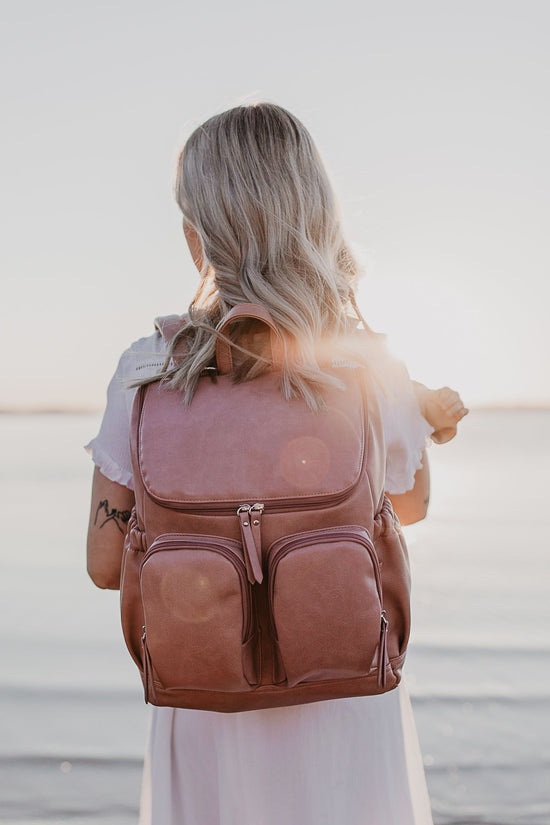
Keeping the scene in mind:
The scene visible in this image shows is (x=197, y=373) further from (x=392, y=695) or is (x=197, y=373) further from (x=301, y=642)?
(x=392, y=695)

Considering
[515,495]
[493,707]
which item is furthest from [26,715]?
[515,495]

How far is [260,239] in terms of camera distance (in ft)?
4.13

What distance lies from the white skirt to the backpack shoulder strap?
66cm

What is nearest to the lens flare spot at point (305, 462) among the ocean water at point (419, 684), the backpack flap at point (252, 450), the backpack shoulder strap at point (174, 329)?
the backpack flap at point (252, 450)

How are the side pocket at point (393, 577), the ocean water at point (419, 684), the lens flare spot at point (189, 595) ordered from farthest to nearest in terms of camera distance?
the ocean water at point (419, 684)
the side pocket at point (393, 577)
the lens flare spot at point (189, 595)

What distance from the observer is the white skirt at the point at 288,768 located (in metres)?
1.29

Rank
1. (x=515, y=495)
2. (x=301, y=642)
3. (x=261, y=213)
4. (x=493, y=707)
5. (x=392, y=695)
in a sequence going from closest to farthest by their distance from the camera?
(x=301, y=642) → (x=261, y=213) → (x=392, y=695) → (x=493, y=707) → (x=515, y=495)

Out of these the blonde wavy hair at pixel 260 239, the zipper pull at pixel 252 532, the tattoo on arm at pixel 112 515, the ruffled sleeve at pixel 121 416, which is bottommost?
the tattoo on arm at pixel 112 515

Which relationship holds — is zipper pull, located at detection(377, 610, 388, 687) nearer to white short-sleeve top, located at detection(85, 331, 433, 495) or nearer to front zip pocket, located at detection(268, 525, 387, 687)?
front zip pocket, located at detection(268, 525, 387, 687)

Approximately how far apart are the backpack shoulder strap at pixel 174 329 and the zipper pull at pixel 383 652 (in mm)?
550

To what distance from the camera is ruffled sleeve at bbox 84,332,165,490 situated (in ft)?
4.28

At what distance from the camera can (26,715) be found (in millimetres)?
3613

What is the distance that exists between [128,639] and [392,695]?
1.65 feet

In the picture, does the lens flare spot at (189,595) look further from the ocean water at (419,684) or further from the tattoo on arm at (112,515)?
the ocean water at (419,684)
